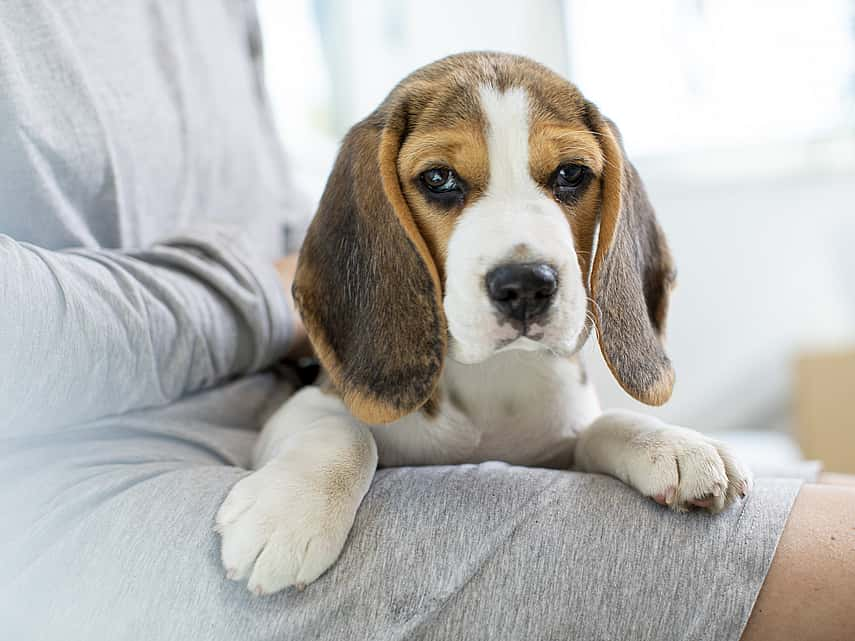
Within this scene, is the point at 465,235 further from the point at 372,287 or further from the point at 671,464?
the point at 671,464

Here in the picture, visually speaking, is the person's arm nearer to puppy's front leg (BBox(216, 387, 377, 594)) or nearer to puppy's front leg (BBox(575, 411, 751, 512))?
puppy's front leg (BBox(216, 387, 377, 594))

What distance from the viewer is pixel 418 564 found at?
97 cm

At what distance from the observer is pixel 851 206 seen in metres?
3.57

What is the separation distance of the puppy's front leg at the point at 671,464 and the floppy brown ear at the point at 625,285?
66 millimetres

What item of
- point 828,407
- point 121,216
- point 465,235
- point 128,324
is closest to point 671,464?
point 465,235

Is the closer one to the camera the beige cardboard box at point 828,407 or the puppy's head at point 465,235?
the puppy's head at point 465,235

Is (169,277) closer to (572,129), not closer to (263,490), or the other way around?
(263,490)

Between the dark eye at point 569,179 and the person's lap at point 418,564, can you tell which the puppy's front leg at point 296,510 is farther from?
the dark eye at point 569,179

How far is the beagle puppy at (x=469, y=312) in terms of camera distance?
1.02m

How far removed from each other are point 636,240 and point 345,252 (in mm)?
456

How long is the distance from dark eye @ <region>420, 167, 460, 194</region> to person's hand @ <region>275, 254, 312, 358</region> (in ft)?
1.60

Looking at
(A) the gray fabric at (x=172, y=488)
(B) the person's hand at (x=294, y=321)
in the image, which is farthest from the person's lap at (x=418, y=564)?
(B) the person's hand at (x=294, y=321)

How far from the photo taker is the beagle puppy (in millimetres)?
1023

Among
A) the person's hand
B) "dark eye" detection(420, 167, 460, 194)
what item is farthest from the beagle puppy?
the person's hand
